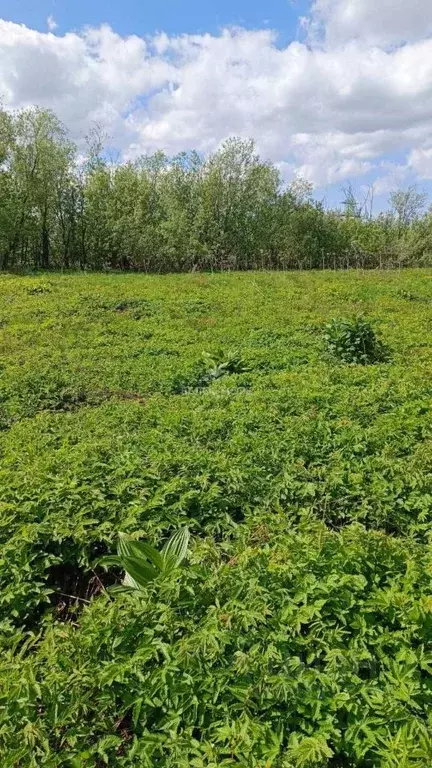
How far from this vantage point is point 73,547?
3736mm

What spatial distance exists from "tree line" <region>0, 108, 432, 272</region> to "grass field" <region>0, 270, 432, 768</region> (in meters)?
29.9

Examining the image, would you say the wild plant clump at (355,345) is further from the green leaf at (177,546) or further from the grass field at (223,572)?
the green leaf at (177,546)

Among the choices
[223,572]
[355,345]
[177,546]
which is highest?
[355,345]

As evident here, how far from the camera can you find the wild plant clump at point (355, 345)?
9.10 metres

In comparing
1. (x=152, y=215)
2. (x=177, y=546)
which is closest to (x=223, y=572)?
(x=177, y=546)

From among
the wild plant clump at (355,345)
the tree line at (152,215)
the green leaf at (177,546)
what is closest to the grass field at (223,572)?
the green leaf at (177,546)

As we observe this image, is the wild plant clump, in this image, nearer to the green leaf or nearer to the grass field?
the grass field

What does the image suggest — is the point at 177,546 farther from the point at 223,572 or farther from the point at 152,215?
the point at 152,215

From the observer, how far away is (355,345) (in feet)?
30.3

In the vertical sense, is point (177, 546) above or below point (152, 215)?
below

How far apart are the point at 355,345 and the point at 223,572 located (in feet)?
22.9

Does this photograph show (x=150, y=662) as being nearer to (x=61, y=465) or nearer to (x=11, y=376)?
(x=61, y=465)

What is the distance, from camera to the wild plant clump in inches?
358

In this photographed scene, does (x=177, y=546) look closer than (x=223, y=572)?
No
